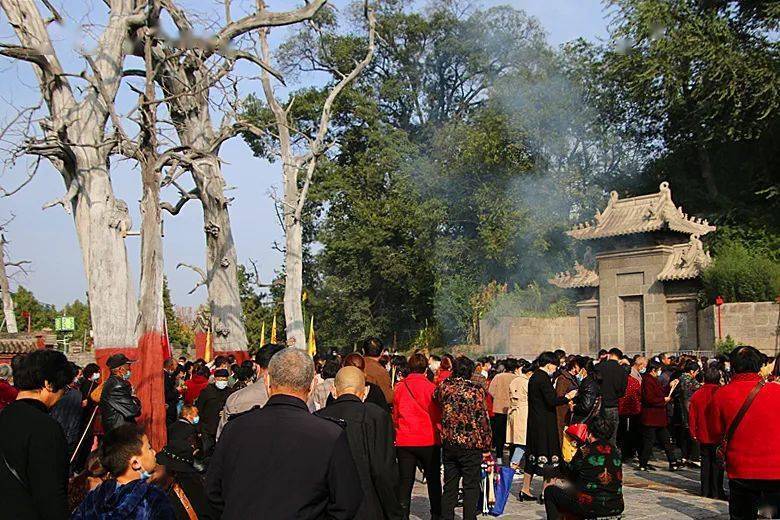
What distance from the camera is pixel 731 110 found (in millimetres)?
35938

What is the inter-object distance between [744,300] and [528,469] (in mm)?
16167

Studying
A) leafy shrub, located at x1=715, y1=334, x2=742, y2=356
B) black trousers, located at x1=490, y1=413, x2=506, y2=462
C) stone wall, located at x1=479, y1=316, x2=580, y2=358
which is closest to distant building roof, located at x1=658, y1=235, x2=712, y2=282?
leafy shrub, located at x1=715, y1=334, x2=742, y2=356

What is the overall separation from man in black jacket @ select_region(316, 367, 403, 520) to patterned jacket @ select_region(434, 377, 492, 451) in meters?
2.59

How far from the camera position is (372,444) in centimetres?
610

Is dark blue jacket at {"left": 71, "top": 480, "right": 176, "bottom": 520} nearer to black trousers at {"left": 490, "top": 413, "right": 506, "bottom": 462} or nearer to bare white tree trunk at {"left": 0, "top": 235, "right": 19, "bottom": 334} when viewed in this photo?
black trousers at {"left": 490, "top": 413, "right": 506, "bottom": 462}

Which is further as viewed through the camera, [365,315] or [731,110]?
[365,315]

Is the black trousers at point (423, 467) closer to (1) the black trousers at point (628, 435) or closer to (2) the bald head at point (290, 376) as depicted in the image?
(2) the bald head at point (290, 376)

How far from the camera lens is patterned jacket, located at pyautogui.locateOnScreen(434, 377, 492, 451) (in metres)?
8.76

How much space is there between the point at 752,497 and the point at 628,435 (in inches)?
316

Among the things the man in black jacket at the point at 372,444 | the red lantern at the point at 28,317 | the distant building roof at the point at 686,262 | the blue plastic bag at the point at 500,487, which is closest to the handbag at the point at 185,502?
the man in black jacket at the point at 372,444

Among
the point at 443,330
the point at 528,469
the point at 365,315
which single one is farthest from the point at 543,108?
the point at 528,469

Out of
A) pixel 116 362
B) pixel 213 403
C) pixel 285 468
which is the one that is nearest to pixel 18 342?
pixel 213 403

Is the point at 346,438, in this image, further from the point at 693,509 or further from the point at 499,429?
the point at 499,429

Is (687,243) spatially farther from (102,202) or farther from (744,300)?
(102,202)
